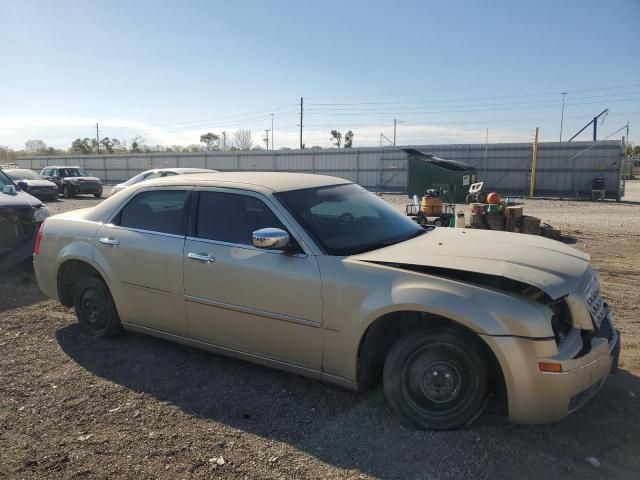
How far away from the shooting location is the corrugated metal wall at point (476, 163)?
2567 centimetres

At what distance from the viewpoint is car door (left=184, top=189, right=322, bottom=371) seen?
3.37m

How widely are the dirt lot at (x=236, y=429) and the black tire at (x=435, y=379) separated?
0.34 feet

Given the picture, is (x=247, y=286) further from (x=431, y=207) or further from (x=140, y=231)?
(x=431, y=207)

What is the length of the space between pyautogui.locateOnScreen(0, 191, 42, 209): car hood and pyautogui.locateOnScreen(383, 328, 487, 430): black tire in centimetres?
635

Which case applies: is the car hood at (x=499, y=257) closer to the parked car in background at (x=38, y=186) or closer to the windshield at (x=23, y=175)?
the parked car in background at (x=38, y=186)

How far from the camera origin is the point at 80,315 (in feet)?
15.9

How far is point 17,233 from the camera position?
7.18 metres

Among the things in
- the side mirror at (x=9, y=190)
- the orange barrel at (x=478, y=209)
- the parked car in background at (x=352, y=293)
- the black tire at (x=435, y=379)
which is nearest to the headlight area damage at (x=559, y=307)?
the parked car in background at (x=352, y=293)

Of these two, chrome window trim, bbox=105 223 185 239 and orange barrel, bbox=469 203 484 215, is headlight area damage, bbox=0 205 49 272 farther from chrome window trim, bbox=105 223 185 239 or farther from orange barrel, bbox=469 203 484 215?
orange barrel, bbox=469 203 484 215

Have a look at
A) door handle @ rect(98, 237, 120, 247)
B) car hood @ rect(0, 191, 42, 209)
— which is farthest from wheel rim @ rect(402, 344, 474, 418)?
car hood @ rect(0, 191, 42, 209)

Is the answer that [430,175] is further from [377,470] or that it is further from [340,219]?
[377,470]

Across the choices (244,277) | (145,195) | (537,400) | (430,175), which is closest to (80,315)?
(145,195)

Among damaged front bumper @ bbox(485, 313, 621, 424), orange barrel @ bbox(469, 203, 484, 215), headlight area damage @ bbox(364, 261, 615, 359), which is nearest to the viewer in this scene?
damaged front bumper @ bbox(485, 313, 621, 424)

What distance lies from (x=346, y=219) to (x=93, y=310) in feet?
8.72
